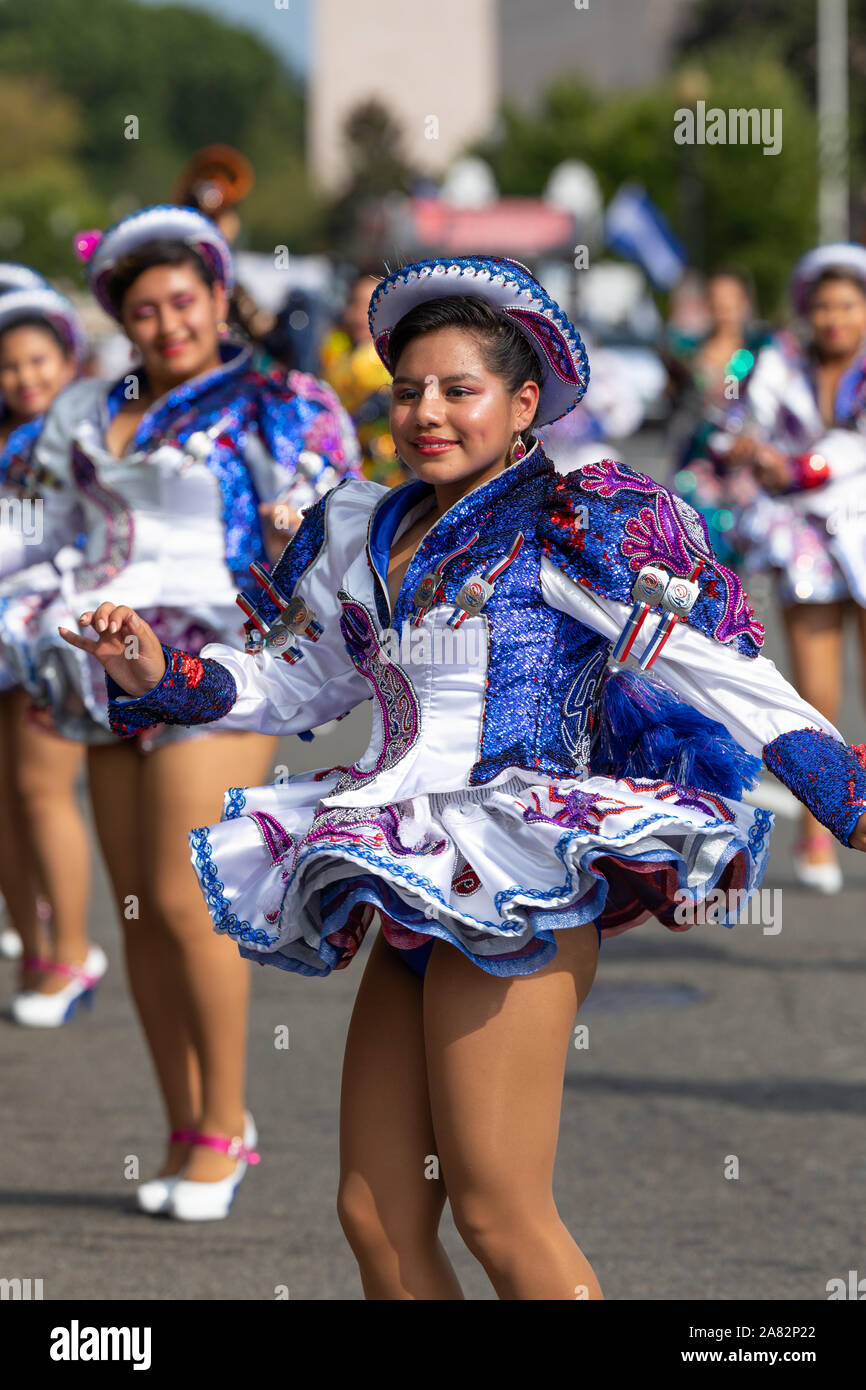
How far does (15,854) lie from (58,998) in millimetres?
→ 531

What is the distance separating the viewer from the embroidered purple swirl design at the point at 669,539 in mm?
3094

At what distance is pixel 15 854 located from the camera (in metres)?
6.87

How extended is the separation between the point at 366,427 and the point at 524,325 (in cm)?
531

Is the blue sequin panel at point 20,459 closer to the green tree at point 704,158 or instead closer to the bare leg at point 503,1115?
the bare leg at point 503,1115

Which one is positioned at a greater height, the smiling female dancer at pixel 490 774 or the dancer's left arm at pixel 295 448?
the dancer's left arm at pixel 295 448

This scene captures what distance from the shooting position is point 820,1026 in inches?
246

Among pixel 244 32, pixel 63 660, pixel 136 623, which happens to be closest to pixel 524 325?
pixel 136 623

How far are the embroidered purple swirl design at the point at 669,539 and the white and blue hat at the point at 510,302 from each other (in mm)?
204

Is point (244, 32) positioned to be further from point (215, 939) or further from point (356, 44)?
point (215, 939)

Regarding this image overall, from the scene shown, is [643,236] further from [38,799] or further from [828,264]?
[38,799]

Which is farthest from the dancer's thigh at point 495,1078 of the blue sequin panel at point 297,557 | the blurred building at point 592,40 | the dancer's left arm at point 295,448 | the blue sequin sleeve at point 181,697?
the blurred building at point 592,40

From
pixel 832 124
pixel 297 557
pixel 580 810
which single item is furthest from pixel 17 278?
pixel 832 124

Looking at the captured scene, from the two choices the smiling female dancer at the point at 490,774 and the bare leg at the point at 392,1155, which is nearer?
the smiling female dancer at the point at 490,774

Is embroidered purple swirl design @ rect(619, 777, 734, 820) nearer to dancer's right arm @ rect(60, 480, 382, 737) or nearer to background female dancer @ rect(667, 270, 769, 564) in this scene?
dancer's right arm @ rect(60, 480, 382, 737)
